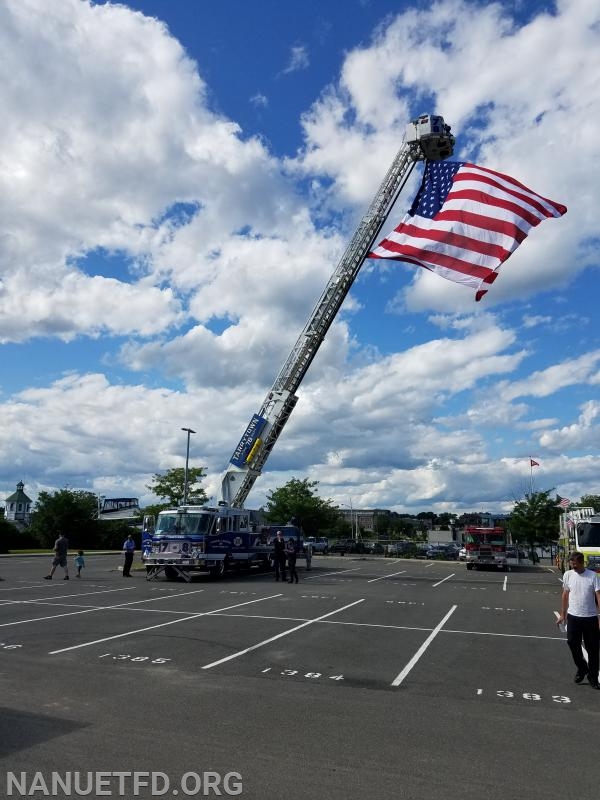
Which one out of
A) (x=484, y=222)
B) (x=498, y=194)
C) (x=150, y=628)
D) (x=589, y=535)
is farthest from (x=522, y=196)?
(x=150, y=628)

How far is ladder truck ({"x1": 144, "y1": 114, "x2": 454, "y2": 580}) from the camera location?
24984 mm

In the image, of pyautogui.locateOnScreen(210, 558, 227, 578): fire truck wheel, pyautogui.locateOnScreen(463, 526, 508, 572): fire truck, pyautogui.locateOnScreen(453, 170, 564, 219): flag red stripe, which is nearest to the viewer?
pyautogui.locateOnScreen(453, 170, 564, 219): flag red stripe

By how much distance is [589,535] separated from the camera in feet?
76.9

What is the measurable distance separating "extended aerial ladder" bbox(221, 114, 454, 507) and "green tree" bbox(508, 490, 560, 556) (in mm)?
36014

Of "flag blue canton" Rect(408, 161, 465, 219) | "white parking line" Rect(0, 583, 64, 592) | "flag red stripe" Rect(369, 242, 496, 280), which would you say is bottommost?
"white parking line" Rect(0, 583, 64, 592)

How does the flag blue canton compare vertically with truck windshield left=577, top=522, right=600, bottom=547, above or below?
above

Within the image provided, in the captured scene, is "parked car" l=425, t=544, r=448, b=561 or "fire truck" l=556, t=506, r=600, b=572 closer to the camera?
"fire truck" l=556, t=506, r=600, b=572

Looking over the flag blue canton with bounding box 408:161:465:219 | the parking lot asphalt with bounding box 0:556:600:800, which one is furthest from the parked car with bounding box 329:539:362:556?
the parking lot asphalt with bounding box 0:556:600:800

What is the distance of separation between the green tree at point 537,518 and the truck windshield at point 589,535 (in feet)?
111

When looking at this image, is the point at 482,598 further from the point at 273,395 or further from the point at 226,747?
the point at 226,747

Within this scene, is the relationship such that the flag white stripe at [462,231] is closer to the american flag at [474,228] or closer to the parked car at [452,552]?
the american flag at [474,228]

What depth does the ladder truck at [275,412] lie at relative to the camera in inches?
984

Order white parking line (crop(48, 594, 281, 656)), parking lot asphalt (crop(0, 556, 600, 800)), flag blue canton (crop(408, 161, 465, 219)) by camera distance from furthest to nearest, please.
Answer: flag blue canton (crop(408, 161, 465, 219))
white parking line (crop(48, 594, 281, 656))
parking lot asphalt (crop(0, 556, 600, 800))

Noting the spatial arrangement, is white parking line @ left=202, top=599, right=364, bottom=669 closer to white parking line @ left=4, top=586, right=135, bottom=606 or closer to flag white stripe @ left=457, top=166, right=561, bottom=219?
white parking line @ left=4, top=586, right=135, bottom=606
